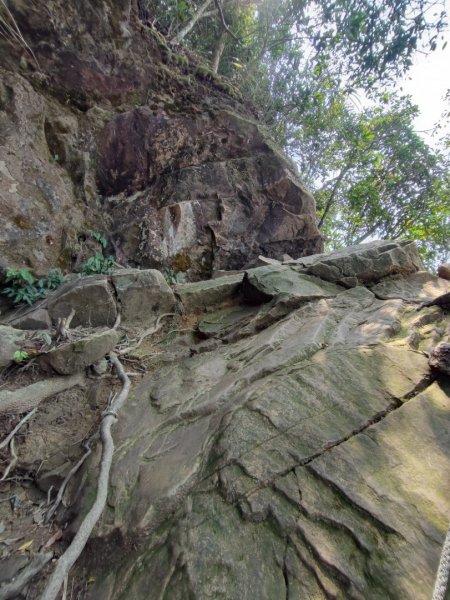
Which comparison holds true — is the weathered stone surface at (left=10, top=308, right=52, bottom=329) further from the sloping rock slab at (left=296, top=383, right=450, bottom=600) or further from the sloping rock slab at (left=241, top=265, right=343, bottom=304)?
the sloping rock slab at (left=296, top=383, right=450, bottom=600)

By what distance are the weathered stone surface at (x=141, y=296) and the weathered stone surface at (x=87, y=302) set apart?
159 millimetres

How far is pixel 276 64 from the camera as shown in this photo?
11.6 meters

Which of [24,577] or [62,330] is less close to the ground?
[62,330]

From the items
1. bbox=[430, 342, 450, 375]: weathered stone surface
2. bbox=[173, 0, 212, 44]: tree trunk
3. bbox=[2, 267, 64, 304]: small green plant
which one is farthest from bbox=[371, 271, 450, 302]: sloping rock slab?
bbox=[173, 0, 212, 44]: tree trunk

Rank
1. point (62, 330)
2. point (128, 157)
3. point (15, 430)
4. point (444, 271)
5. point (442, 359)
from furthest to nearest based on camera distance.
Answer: point (128, 157) → point (444, 271) → point (62, 330) → point (15, 430) → point (442, 359)

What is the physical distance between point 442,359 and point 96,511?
2952 millimetres

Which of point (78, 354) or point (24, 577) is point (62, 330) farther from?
point (24, 577)

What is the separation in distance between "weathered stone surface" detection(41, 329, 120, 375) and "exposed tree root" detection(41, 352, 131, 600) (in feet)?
1.61

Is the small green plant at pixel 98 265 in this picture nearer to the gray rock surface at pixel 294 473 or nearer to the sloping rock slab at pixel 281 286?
the sloping rock slab at pixel 281 286

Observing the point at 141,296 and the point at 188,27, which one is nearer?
the point at 141,296

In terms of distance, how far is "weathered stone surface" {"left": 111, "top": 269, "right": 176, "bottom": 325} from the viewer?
4.50 metres

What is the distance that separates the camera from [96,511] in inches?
84.6

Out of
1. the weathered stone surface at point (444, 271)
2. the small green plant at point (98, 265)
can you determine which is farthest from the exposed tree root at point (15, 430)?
the weathered stone surface at point (444, 271)

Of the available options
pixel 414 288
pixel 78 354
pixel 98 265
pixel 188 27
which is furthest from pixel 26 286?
pixel 188 27
